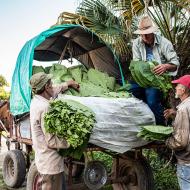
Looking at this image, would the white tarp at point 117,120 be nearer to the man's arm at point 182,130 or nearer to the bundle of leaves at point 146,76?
the bundle of leaves at point 146,76

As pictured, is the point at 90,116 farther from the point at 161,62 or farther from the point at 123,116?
the point at 161,62

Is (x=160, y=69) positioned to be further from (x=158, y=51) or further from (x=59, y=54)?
(x=59, y=54)

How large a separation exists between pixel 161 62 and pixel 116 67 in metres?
1.64

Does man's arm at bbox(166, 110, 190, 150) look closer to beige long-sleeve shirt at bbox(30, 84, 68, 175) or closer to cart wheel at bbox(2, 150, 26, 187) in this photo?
beige long-sleeve shirt at bbox(30, 84, 68, 175)

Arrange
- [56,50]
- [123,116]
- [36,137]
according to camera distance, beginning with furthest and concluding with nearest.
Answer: [56,50], [123,116], [36,137]

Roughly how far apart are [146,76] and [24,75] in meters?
2.12

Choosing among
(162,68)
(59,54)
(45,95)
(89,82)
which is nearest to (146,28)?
(162,68)

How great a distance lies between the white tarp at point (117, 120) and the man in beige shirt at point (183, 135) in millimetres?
650

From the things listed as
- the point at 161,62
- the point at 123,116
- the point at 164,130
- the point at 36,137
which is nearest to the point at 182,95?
the point at 164,130

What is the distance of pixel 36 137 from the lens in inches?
192

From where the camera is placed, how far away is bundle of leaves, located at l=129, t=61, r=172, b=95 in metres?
5.34

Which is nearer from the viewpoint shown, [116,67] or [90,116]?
[90,116]

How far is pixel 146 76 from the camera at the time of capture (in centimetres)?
536

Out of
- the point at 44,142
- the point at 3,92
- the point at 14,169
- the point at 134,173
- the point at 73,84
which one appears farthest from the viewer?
the point at 3,92
